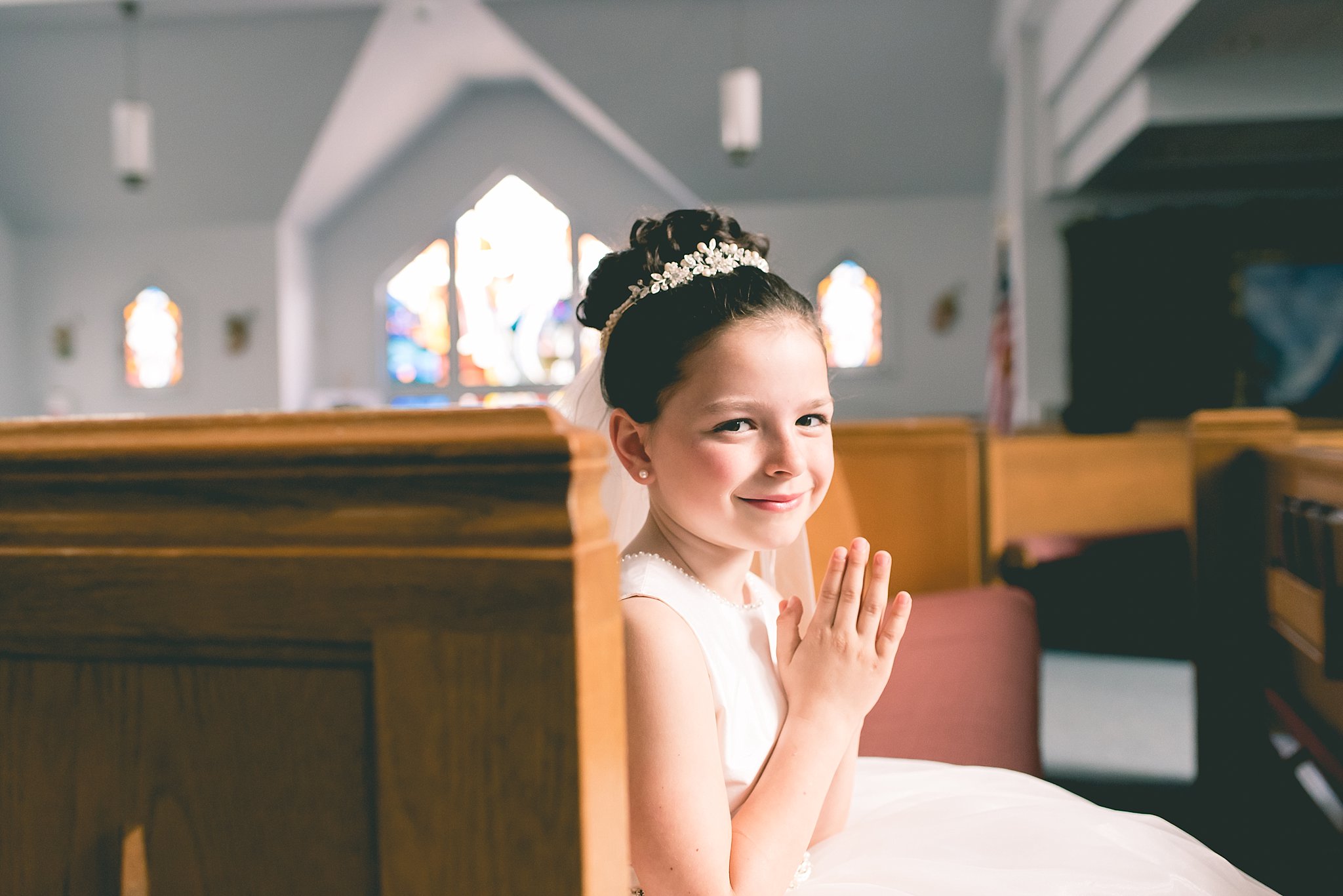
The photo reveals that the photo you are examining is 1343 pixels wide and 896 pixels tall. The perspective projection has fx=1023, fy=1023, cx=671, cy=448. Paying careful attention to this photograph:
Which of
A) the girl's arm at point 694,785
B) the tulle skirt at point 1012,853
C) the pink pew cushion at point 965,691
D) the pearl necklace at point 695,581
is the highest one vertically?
the pearl necklace at point 695,581

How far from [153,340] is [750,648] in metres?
10.2

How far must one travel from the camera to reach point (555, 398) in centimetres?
180

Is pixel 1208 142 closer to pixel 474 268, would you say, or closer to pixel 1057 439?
pixel 1057 439

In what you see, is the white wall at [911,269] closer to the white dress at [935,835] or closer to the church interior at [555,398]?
the church interior at [555,398]

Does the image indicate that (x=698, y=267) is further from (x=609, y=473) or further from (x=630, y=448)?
(x=609, y=473)

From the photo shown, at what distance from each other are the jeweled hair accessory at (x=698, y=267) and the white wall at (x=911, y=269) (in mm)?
8175

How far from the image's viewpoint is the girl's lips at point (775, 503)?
101 cm

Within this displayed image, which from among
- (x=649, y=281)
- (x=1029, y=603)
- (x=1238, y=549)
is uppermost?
(x=649, y=281)

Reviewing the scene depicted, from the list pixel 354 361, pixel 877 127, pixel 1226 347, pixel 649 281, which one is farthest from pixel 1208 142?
pixel 354 361

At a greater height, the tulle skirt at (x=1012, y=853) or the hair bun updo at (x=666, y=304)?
the hair bun updo at (x=666, y=304)

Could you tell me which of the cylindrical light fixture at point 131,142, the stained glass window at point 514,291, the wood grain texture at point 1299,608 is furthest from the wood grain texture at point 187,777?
the stained glass window at point 514,291

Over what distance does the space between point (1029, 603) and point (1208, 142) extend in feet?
12.7

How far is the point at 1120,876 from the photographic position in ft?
3.28

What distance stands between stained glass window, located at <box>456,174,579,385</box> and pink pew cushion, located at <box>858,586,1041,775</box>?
299 inches
